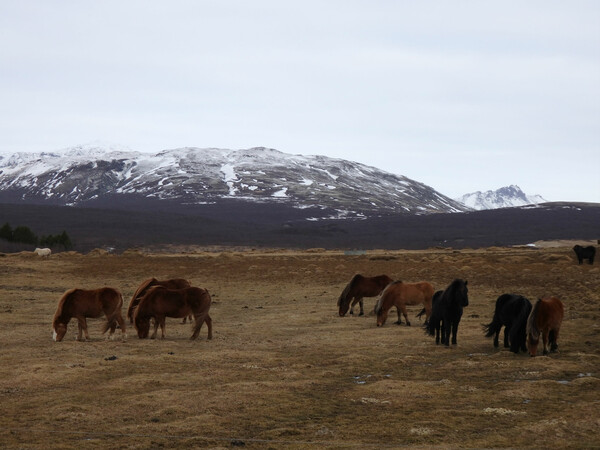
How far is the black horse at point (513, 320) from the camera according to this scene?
619 inches

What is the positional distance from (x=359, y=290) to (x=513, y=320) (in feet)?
29.6

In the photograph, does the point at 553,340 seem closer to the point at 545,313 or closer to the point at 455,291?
the point at 545,313

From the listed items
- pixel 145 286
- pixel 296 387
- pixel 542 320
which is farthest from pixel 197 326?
pixel 542 320

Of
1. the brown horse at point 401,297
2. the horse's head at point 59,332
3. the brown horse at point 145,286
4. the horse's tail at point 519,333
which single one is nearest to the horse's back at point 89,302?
the horse's head at point 59,332

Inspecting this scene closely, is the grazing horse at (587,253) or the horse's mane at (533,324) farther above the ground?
the grazing horse at (587,253)

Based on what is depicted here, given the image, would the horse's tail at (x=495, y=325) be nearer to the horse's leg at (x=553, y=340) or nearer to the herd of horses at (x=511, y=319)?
the herd of horses at (x=511, y=319)

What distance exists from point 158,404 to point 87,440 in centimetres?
200

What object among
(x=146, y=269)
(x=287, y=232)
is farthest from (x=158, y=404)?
(x=287, y=232)

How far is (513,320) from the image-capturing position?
1639 centimetres

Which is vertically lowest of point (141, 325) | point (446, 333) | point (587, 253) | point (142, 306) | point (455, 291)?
point (141, 325)

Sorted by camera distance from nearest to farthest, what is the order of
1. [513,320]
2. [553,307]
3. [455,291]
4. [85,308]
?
[553,307]
[513,320]
[455,291]
[85,308]

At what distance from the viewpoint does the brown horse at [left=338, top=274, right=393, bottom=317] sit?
24.5m

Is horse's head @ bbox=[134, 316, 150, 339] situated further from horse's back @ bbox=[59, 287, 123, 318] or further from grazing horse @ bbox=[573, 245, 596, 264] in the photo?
grazing horse @ bbox=[573, 245, 596, 264]

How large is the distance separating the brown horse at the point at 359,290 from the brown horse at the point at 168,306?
297 inches
